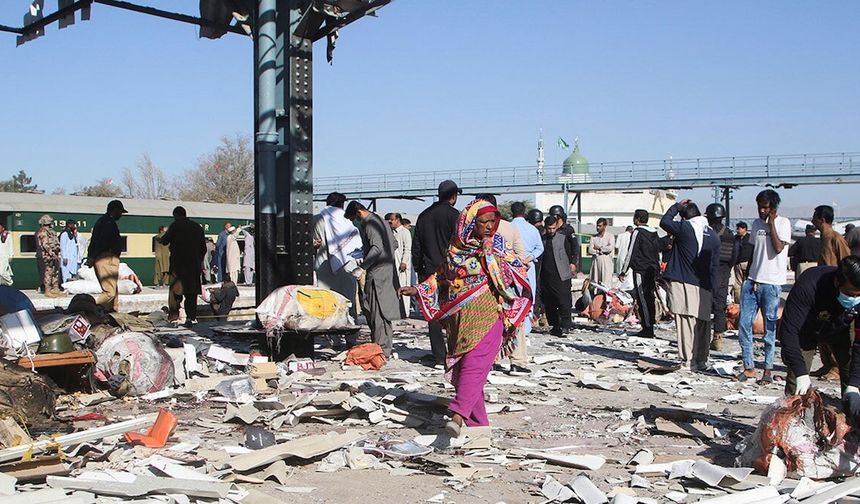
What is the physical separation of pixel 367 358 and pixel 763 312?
4245mm

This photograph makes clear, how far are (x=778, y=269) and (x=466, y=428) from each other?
173 inches

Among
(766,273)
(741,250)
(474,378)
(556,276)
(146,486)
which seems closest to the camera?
(146,486)

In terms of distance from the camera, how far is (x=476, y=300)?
290 inches

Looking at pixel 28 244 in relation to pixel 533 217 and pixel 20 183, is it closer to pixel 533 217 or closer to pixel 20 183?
pixel 533 217

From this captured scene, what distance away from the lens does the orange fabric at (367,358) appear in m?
10.6

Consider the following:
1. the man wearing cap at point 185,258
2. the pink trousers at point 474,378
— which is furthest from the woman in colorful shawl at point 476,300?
the man wearing cap at point 185,258

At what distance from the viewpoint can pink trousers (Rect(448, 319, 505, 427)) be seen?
7.06m

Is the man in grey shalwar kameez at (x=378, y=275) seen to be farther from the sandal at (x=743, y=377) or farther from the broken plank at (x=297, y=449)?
the broken plank at (x=297, y=449)

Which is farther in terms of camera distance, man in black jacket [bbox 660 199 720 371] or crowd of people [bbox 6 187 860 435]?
man in black jacket [bbox 660 199 720 371]

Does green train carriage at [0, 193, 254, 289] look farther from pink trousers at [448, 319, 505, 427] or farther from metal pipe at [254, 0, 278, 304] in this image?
pink trousers at [448, 319, 505, 427]

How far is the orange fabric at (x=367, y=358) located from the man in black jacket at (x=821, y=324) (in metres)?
5.11

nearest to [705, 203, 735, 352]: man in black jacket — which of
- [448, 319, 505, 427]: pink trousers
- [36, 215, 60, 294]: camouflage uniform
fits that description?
[448, 319, 505, 427]: pink trousers

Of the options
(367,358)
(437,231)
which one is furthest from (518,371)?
(437,231)

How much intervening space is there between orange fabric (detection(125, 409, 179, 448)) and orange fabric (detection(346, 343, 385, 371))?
3815 mm
